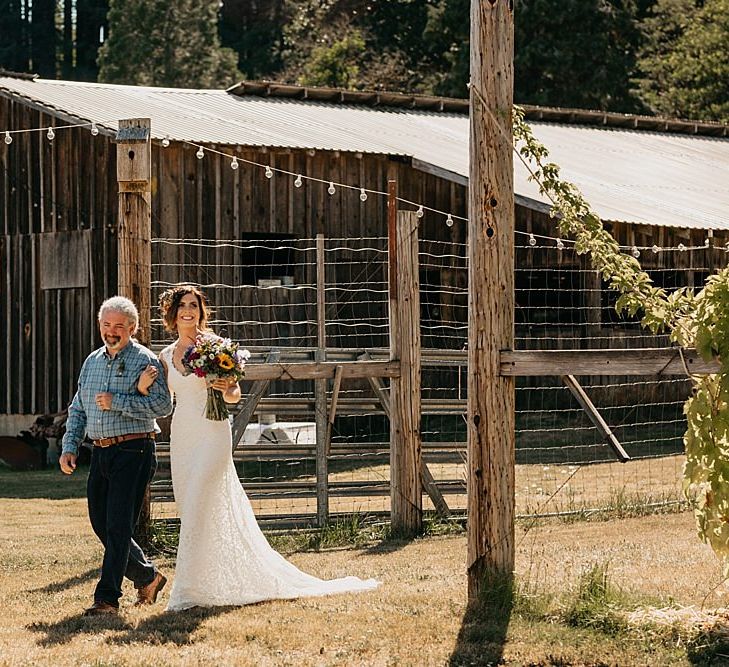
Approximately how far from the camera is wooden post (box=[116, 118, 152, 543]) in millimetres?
10539

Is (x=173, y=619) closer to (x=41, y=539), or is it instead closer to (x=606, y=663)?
(x=606, y=663)

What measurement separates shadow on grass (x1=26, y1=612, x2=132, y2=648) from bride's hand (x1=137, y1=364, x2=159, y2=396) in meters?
1.30

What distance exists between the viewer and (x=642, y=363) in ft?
28.1

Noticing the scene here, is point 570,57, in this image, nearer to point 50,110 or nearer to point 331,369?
point 50,110

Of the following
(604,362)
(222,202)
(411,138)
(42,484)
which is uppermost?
(411,138)

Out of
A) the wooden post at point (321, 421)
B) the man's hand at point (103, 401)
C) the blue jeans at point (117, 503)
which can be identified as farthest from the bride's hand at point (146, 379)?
the wooden post at point (321, 421)

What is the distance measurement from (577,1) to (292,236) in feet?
64.8

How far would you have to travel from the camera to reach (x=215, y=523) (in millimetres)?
8758

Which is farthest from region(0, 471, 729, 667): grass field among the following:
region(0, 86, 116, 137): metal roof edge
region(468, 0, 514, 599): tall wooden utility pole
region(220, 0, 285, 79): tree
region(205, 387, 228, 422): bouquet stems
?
region(220, 0, 285, 79): tree

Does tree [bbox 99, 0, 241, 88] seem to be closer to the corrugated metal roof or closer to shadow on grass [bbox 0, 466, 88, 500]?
the corrugated metal roof

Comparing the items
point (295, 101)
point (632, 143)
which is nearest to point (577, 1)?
point (632, 143)

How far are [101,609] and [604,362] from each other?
10.6 feet

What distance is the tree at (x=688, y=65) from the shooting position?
40.2 metres

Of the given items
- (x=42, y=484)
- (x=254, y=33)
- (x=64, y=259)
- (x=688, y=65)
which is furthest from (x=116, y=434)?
(x=254, y=33)
